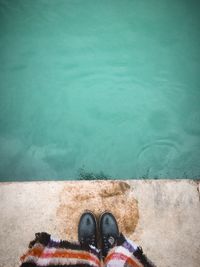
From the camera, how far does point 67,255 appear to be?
1.51 metres

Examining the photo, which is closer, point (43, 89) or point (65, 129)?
point (65, 129)

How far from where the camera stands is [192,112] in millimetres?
3893

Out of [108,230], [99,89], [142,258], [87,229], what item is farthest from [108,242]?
[99,89]

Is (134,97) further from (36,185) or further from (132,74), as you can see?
(36,185)

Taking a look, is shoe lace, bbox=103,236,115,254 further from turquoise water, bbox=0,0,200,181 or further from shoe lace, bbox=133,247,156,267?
turquoise water, bbox=0,0,200,181

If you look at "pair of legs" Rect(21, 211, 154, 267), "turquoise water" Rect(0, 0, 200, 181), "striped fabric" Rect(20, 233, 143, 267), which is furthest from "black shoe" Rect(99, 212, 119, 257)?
"turquoise water" Rect(0, 0, 200, 181)

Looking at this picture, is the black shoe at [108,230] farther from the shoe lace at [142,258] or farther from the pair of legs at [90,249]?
the shoe lace at [142,258]

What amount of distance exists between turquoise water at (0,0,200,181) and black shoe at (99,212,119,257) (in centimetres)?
169

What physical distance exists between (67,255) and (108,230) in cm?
38

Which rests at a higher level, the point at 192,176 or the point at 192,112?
the point at 192,112

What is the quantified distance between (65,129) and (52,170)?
0.73 m

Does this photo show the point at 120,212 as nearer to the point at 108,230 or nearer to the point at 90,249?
the point at 108,230

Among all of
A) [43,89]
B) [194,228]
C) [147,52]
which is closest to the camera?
[194,228]

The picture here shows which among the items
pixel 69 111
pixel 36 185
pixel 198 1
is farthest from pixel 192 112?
pixel 36 185
